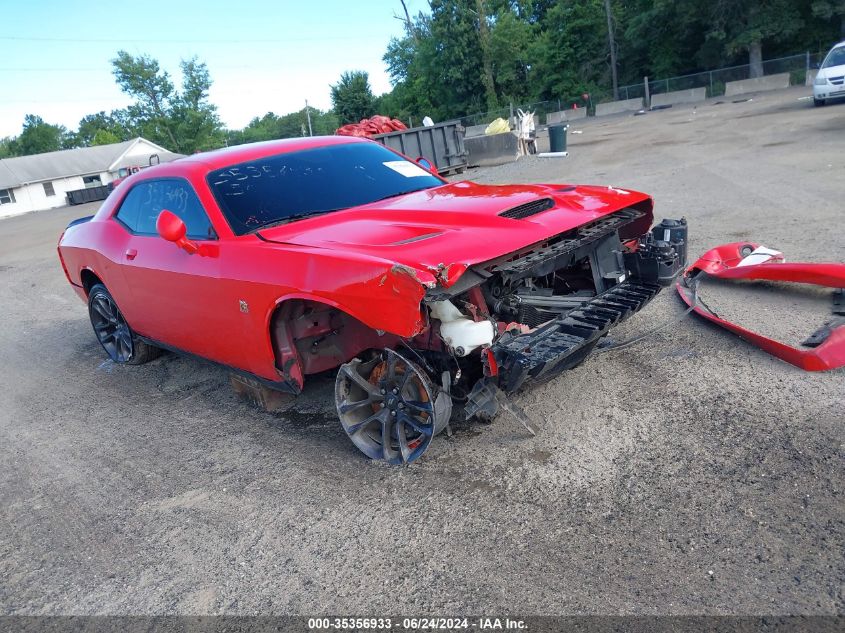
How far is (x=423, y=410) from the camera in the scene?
333cm

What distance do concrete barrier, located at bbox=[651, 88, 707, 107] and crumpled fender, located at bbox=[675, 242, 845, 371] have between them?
35.5 meters

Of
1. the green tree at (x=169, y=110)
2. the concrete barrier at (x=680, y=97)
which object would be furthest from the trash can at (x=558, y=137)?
the green tree at (x=169, y=110)

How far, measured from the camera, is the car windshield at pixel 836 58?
18.9 metres

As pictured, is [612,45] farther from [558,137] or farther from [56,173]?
[56,173]

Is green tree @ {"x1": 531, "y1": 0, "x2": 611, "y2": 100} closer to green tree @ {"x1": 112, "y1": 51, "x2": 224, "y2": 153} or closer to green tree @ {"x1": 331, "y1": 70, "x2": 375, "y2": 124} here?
green tree @ {"x1": 331, "y1": 70, "x2": 375, "y2": 124}

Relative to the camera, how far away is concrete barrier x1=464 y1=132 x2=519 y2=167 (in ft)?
64.8

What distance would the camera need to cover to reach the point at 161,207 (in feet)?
15.6

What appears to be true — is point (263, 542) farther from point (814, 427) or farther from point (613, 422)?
point (814, 427)

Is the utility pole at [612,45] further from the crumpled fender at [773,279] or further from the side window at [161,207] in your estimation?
the side window at [161,207]

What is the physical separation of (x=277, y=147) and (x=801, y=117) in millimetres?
17178

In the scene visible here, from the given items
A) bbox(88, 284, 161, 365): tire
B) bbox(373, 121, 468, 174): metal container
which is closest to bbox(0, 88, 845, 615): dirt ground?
bbox(88, 284, 161, 365): tire

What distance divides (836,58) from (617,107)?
24.1 meters

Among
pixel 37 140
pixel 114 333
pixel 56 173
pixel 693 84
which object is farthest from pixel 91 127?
pixel 114 333

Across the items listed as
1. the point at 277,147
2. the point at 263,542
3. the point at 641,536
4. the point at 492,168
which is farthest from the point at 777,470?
the point at 492,168
